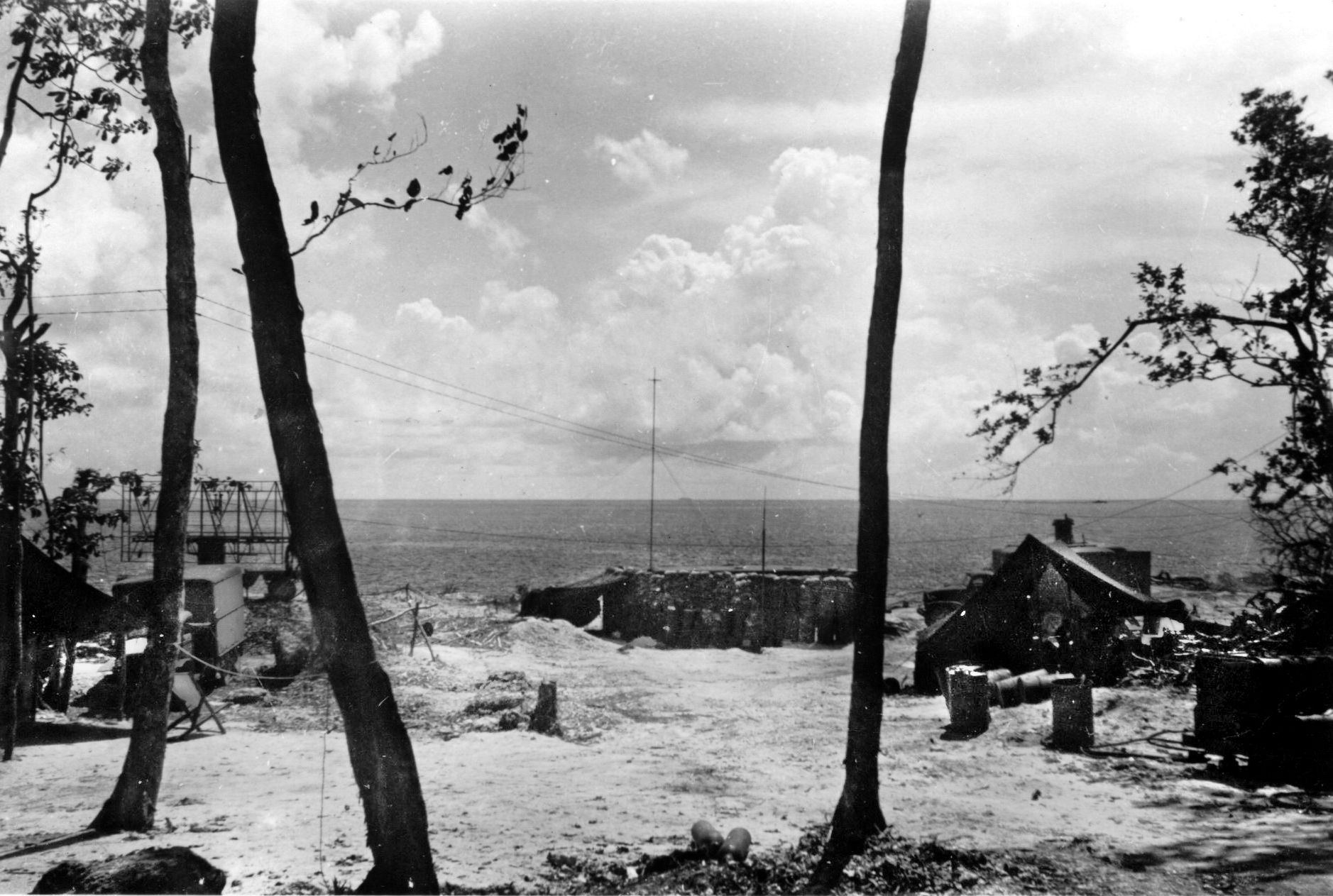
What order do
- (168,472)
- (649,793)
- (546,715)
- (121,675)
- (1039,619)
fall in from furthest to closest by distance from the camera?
(1039,619) < (121,675) < (546,715) < (649,793) < (168,472)

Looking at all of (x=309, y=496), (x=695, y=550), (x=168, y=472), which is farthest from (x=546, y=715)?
(x=695, y=550)

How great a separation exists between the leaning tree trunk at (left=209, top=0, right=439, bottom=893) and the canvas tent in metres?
15.9

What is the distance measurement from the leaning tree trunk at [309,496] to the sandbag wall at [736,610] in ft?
87.4

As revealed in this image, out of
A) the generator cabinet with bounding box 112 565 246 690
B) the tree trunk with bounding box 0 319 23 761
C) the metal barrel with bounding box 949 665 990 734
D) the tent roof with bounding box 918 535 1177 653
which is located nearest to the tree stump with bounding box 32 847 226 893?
the tree trunk with bounding box 0 319 23 761

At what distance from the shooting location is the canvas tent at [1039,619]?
728 inches

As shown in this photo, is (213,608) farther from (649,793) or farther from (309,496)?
(309,496)

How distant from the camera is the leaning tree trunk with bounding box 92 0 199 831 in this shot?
376 inches

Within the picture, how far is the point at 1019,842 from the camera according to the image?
8.56 m

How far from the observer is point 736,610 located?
32688mm

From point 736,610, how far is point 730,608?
23 cm

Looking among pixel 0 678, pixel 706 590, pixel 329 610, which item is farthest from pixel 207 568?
pixel 329 610

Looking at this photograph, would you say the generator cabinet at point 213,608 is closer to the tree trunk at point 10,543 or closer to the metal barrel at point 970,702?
the tree trunk at point 10,543

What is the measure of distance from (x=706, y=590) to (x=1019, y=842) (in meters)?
25.0

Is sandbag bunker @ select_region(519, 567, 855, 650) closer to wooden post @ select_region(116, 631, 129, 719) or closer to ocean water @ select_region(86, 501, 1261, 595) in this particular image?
ocean water @ select_region(86, 501, 1261, 595)
